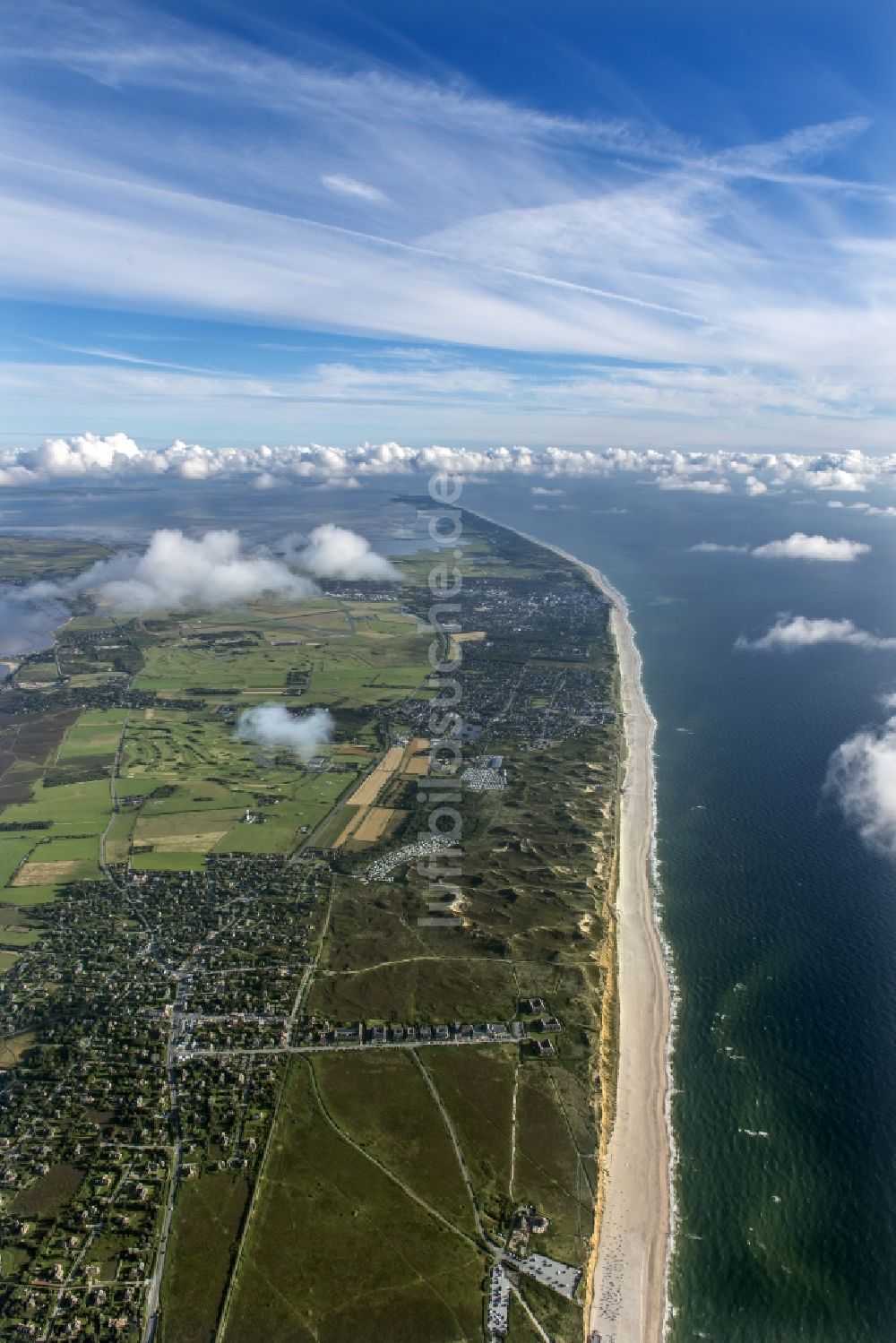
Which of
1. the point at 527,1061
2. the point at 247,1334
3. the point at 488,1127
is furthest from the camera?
the point at 527,1061

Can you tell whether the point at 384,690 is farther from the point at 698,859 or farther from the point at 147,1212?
the point at 147,1212

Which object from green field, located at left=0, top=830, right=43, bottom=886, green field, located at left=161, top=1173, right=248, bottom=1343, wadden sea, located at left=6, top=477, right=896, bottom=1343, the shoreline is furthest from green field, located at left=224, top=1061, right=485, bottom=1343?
green field, located at left=0, top=830, right=43, bottom=886

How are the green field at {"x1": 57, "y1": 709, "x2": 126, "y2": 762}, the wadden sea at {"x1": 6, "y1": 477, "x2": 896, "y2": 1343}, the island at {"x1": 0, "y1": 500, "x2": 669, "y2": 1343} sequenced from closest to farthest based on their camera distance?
the island at {"x1": 0, "y1": 500, "x2": 669, "y2": 1343}, the wadden sea at {"x1": 6, "y1": 477, "x2": 896, "y2": 1343}, the green field at {"x1": 57, "y1": 709, "x2": 126, "y2": 762}

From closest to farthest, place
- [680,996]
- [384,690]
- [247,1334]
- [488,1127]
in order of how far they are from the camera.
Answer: [247,1334]
[488,1127]
[680,996]
[384,690]

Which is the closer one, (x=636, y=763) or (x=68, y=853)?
(x=68, y=853)

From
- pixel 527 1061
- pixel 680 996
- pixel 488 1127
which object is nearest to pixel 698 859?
pixel 680 996

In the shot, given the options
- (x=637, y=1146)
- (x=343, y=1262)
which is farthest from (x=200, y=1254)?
(x=637, y=1146)

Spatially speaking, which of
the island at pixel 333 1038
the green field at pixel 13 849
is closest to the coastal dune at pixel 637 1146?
the island at pixel 333 1038

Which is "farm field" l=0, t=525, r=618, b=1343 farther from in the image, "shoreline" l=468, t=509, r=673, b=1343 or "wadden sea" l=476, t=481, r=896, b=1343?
"wadden sea" l=476, t=481, r=896, b=1343
